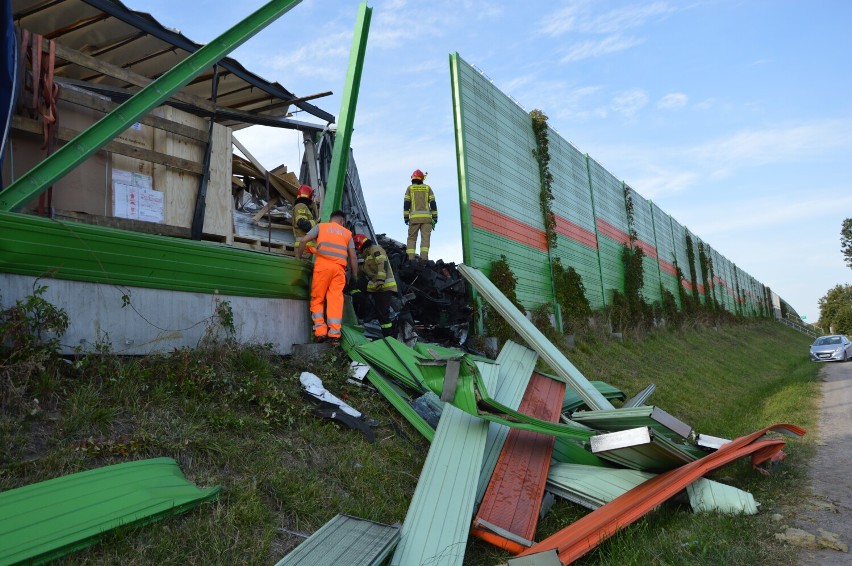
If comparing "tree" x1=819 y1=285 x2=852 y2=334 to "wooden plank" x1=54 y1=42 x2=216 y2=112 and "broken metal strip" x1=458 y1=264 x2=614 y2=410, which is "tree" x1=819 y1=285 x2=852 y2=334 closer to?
"broken metal strip" x1=458 y1=264 x2=614 y2=410

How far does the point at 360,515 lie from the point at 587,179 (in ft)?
45.4

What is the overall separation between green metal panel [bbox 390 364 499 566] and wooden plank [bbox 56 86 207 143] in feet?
17.0

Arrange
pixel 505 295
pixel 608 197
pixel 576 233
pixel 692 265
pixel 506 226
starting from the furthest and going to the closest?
pixel 692 265
pixel 608 197
pixel 576 233
pixel 506 226
pixel 505 295

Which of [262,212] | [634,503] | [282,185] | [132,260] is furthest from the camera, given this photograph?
[282,185]

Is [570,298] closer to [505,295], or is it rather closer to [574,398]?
[505,295]

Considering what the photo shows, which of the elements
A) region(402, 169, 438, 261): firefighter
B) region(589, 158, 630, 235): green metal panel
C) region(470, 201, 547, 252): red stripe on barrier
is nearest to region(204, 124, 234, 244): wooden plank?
region(402, 169, 438, 261): firefighter

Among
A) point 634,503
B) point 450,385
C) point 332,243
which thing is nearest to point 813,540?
point 634,503

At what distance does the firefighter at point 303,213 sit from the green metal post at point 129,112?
8.35 feet

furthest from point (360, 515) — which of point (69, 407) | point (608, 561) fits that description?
point (69, 407)

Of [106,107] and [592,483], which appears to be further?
[106,107]

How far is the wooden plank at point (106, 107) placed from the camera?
6.80 metres

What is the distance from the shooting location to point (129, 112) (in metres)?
5.41

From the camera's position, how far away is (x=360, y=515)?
4023mm

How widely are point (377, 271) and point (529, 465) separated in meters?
3.46
